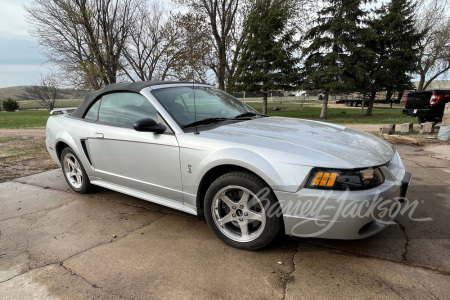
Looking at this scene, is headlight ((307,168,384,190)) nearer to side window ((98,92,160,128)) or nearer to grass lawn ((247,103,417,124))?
side window ((98,92,160,128))

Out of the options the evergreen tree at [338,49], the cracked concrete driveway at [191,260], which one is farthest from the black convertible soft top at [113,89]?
the evergreen tree at [338,49]

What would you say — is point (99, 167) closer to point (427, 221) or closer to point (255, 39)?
point (427, 221)

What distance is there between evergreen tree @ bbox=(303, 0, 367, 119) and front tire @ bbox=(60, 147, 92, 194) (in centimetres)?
1537

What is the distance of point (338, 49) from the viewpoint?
1706 cm

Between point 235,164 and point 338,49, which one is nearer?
point 235,164

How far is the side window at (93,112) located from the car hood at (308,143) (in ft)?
5.85

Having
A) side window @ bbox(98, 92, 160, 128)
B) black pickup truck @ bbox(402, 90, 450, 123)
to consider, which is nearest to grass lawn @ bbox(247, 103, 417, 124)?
black pickup truck @ bbox(402, 90, 450, 123)

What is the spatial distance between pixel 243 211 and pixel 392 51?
20.4 metres

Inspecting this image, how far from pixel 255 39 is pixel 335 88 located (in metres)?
6.15

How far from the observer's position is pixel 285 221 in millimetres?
2199

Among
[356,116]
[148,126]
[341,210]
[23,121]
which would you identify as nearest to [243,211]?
[341,210]

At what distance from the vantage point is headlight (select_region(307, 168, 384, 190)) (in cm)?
205

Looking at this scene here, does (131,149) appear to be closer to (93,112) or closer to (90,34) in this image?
(93,112)

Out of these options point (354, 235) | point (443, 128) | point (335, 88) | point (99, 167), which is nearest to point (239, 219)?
point (354, 235)
